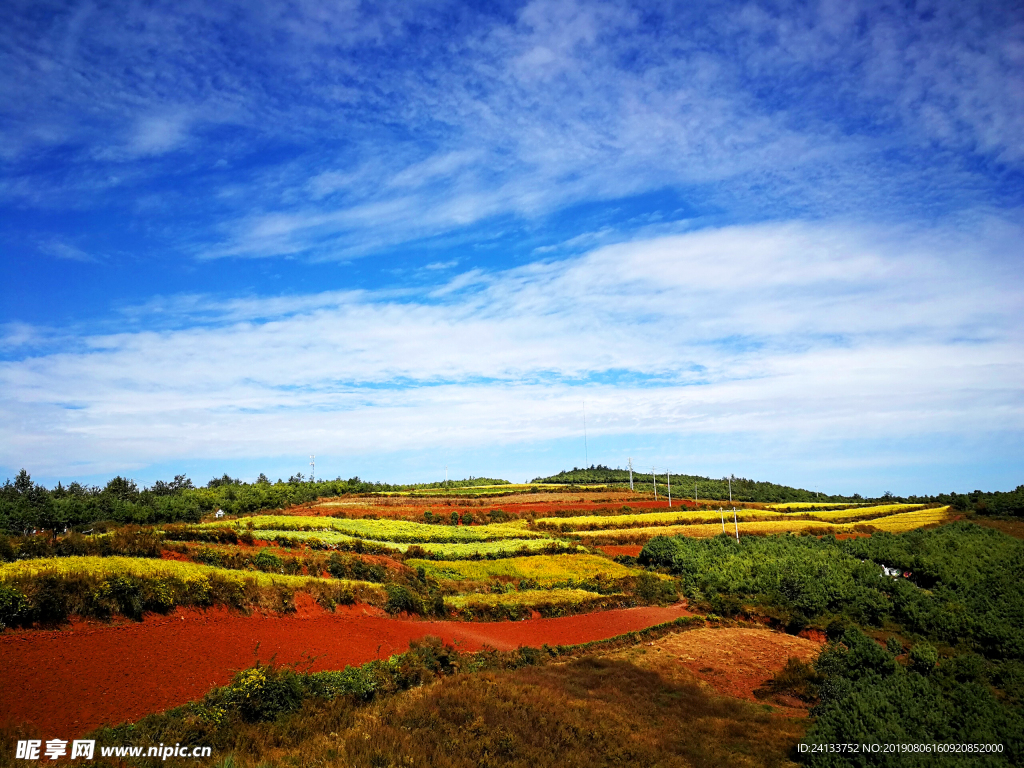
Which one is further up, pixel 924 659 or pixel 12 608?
pixel 12 608

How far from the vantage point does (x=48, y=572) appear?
1556 cm

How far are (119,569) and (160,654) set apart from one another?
4570 mm

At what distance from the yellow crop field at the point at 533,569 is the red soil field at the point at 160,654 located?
13.9 metres

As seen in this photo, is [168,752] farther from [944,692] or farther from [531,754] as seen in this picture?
[944,692]

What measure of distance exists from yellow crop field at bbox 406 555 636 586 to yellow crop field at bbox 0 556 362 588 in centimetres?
1572

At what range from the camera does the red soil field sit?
453 inches

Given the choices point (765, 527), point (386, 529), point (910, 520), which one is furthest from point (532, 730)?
point (910, 520)

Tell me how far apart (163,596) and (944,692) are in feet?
70.2

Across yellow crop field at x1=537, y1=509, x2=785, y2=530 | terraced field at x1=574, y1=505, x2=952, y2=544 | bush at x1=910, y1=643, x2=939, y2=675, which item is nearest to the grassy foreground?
bush at x1=910, y1=643, x2=939, y2=675

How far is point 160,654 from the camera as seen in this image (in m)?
14.7

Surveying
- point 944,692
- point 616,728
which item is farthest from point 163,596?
point 944,692

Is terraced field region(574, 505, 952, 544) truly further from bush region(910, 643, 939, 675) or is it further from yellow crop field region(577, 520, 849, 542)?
bush region(910, 643, 939, 675)

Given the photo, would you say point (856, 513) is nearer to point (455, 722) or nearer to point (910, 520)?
point (910, 520)

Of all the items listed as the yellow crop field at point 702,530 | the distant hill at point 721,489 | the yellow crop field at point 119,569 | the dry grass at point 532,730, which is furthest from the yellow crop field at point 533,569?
the distant hill at point 721,489
